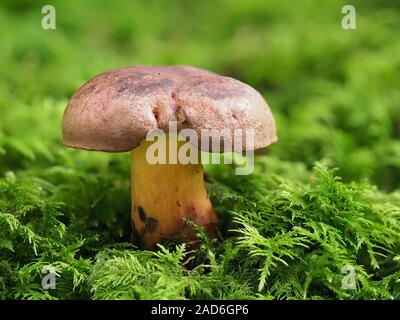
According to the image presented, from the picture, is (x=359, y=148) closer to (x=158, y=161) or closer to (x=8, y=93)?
(x=158, y=161)

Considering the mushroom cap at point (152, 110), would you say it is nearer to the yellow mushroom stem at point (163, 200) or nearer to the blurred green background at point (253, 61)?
the yellow mushroom stem at point (163, 200)

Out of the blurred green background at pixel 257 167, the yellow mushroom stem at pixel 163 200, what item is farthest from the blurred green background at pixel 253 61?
the yellow mushroom stem at pixel 163 200

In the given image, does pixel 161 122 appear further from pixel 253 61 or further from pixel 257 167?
pixel 253 61

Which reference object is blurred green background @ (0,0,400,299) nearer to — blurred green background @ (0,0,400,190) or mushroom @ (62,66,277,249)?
blurred green background @ (0,0,400,190)

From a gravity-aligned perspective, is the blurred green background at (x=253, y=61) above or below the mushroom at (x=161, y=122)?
above

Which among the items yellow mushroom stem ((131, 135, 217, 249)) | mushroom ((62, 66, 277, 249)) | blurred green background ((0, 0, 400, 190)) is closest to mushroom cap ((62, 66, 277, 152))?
mushroom ((62, 66, 277, 249))

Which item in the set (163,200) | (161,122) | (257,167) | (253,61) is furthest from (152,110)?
(253,61)
